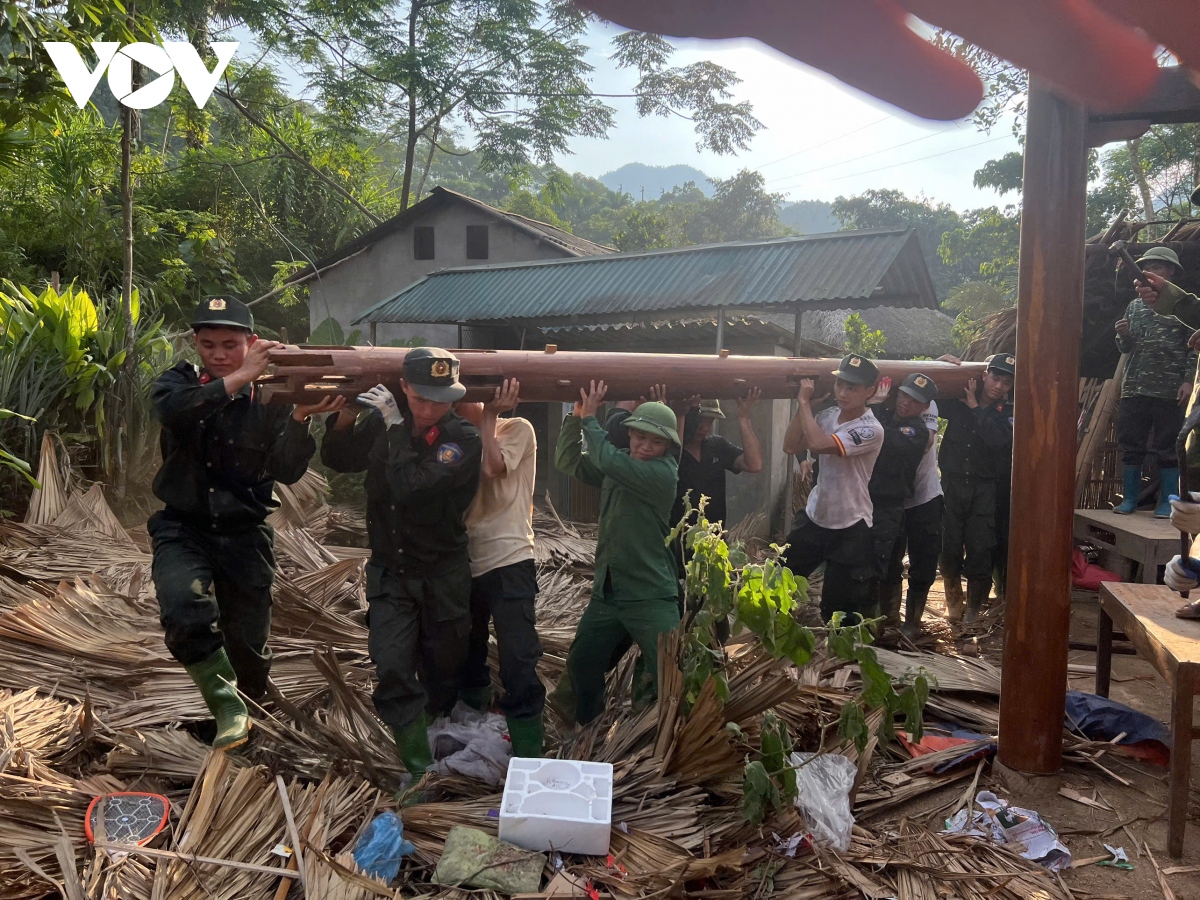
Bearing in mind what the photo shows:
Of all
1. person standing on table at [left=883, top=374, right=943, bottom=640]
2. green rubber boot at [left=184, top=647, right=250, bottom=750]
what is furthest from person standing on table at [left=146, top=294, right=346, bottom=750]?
person standing on table at [left=883, top=374, right=943, bottom=640]

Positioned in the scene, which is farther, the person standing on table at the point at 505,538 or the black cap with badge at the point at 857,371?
the black cap with badge at the point at 857,371

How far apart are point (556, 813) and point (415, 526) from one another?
4.02 ft

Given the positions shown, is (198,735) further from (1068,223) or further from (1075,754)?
(1068,223)

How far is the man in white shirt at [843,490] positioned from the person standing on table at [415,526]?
2.02m

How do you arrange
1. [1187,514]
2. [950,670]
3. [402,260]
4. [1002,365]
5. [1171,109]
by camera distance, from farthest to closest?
[402,260] → [1002,365] → [950,670] → [1187,514] → [1171,109]

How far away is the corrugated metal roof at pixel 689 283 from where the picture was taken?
732 cm

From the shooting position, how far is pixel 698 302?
788 cm

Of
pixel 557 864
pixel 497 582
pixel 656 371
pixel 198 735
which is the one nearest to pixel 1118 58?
pixel 557 864

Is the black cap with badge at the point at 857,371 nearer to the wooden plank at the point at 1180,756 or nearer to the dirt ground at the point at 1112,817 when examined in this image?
the dirt ground at the point at 1112,817

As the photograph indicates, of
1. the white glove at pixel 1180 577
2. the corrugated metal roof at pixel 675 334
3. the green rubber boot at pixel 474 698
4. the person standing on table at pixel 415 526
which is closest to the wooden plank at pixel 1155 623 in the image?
the white glove at pixel 1180 577

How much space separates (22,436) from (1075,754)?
6765 mm

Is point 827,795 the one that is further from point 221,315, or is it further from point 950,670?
point 221,315

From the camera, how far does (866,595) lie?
4.82 m

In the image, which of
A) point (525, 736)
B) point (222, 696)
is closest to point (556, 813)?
point (525, 736)
